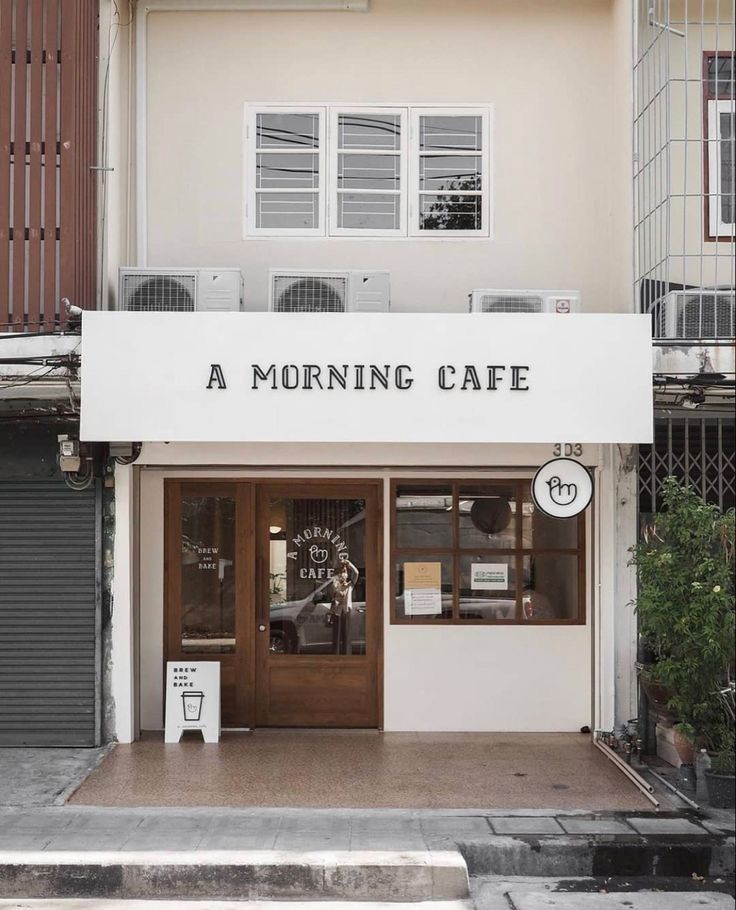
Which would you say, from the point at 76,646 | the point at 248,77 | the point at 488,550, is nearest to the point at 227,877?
the point at 76,646

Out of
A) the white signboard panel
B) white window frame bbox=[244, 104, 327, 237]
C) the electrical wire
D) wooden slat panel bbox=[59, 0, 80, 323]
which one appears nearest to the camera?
the white signboard panel

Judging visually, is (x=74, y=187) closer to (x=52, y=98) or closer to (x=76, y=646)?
(x=52, y=98)

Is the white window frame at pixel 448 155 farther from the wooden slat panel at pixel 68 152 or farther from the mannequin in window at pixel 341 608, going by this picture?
the mannequin in window at pixel 341 608

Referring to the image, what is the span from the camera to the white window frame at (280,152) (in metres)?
9.13

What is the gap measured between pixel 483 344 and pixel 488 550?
2.51 meters

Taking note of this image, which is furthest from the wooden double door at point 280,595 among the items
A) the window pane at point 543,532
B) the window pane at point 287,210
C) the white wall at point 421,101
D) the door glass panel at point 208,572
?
the window pane at point 287,210

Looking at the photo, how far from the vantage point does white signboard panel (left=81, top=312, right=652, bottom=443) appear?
7.74 m

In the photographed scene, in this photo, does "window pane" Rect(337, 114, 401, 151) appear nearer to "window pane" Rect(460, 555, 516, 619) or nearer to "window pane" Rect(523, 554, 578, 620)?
"window pane" Rect(460, 555, 516, 619)

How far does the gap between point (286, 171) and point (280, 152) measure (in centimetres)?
18

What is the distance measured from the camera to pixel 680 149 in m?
9.11

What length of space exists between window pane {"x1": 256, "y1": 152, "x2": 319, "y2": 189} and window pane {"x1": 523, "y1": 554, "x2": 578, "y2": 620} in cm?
427

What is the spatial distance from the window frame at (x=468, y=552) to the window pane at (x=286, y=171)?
3021 millimetres

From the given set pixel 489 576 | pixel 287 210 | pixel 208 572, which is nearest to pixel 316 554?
pixel 208 572

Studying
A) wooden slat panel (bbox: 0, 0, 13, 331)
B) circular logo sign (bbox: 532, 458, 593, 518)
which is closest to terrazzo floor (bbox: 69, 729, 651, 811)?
circular logo sign (bbox: 532, 458, 593, 518)
